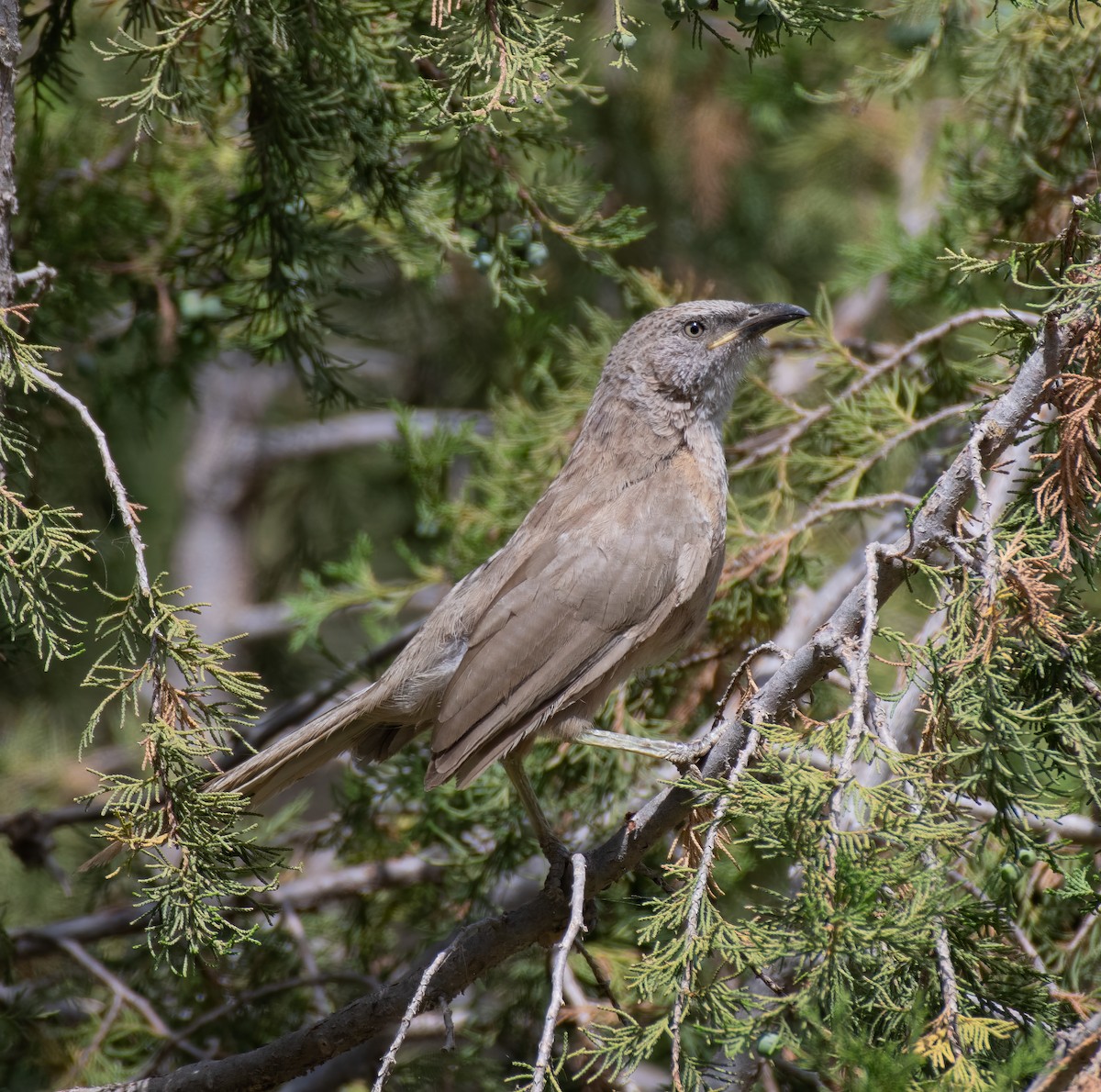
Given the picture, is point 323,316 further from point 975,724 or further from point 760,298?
point 760,298

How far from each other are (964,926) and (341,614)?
4035mm

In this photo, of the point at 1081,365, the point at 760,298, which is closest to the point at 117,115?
the point at 760,298

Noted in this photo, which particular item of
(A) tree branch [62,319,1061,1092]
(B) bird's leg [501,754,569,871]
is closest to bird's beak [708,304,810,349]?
(A) tree branch [62,319,1061,1092]

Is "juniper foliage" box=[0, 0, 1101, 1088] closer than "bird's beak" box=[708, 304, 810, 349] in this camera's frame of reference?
Yes

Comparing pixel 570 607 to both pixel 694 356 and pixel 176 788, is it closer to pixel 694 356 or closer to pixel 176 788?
pixel 694 356

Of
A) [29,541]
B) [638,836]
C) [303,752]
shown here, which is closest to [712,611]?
[638,836]

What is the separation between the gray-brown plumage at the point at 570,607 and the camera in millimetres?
3670

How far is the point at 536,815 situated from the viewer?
3793 mm

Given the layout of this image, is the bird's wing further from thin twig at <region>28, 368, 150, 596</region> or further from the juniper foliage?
thin twig at <region>28, 368, 150, 596</region>

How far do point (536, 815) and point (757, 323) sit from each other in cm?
211

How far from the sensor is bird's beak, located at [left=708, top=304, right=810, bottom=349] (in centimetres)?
430

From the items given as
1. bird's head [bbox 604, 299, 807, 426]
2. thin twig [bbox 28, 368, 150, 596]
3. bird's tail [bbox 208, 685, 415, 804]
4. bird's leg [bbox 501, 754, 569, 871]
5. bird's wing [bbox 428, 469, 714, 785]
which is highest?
thin twig [bbox 28, 368, 150, 596]

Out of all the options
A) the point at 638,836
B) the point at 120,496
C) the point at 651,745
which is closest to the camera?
the point at 120,496

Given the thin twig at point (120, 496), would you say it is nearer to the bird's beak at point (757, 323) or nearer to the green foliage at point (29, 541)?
the green foliage at point (29, 541)
